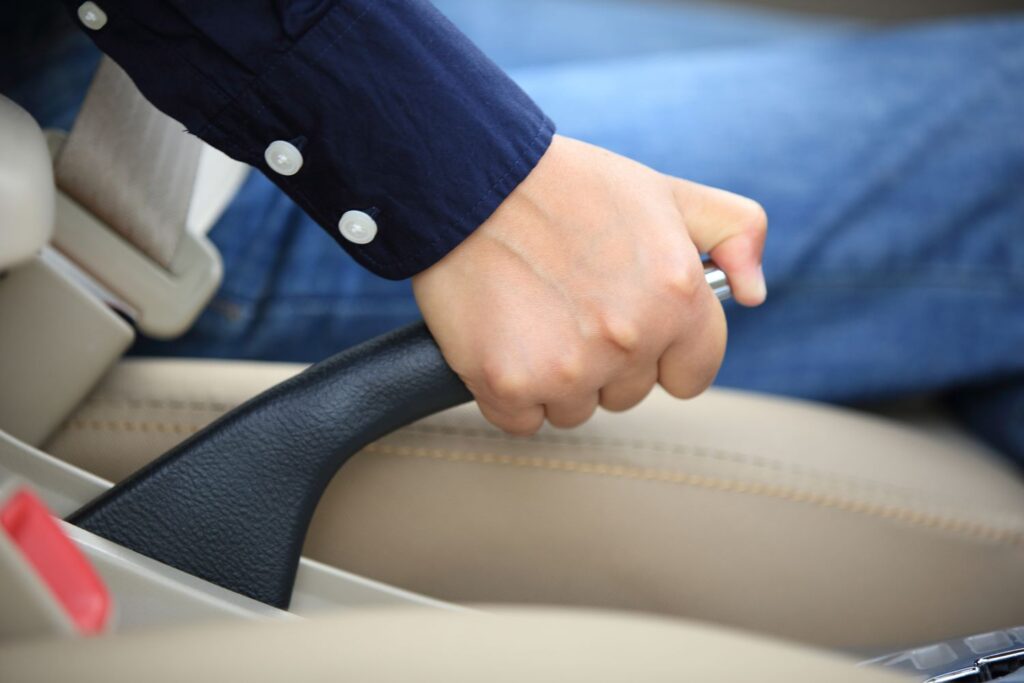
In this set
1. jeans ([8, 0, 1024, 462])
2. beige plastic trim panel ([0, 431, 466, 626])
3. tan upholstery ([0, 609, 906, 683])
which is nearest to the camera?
tan upholstery ([0, 609, 906, 683])

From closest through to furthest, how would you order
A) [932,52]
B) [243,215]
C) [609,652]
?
[609,652], [243,215], [932,52]

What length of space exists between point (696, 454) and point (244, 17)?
12.5 inches

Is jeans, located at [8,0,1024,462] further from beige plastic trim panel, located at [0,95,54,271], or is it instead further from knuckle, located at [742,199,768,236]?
beige plastic trim panel, located at [0,95,54,271]

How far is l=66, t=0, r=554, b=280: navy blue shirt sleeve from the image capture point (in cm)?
39

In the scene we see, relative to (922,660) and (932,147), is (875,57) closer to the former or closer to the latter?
(932,147)

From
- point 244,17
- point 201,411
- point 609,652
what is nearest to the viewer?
point 609,652

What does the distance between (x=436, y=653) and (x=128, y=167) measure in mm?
332

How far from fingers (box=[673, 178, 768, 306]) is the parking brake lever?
14cm

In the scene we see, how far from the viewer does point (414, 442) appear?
492 mm

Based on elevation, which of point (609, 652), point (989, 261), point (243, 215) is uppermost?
point (989, 261)

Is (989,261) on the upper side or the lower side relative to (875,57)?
lower

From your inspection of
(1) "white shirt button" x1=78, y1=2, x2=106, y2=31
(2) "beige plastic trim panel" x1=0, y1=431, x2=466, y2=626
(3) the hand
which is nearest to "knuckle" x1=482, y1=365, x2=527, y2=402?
(3) the hand

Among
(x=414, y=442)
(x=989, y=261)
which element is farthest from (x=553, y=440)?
(x=989, y=261)

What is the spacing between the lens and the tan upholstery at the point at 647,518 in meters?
0.49
